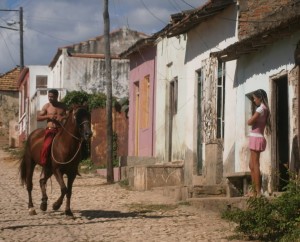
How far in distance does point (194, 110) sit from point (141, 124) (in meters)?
6.21

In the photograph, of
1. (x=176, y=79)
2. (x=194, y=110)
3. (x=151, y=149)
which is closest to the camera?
(x=194, y=110)

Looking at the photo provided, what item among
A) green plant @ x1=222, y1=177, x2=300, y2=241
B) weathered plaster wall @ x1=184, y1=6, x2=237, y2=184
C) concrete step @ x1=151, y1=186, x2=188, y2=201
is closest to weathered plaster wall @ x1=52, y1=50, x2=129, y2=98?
weathered plaster wall @ x1=184, y1=6, x2=237, y2=184

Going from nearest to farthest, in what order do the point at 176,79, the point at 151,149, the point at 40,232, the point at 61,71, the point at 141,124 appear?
A: 1. the point at 40,232
2. the point at 176,79
3. the point at 151,149
4. the point at 141,124
5. the point at 61,71

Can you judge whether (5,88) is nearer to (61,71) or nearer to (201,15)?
(61,71)

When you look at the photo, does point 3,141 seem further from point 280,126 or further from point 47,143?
point 280,126

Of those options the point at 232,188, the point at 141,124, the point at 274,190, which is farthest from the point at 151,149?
the point at 274,190

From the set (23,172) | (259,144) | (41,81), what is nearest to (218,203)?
(259,144)

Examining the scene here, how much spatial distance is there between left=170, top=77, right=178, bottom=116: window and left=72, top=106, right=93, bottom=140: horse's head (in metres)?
8.69

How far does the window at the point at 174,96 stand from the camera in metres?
21.0

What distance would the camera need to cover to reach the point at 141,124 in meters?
24.6

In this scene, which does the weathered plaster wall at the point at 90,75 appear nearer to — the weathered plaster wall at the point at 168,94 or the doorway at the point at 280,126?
the weathered plaster wall at the point at 168,94

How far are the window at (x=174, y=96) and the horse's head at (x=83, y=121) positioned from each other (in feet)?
28.5

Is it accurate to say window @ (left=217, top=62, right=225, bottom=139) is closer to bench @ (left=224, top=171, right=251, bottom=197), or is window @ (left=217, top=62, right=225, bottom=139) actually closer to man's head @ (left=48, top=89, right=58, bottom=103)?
bench @ (left=224, top=171, right=251, bottom=197)

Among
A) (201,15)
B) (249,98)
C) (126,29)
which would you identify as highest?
(126,29)
